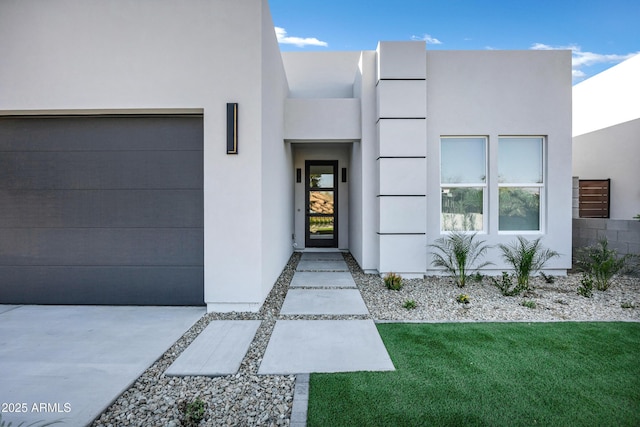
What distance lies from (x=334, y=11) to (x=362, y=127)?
4.91 metres

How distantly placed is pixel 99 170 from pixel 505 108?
6.72 meters

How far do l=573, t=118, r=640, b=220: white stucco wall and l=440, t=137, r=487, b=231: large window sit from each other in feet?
14.1

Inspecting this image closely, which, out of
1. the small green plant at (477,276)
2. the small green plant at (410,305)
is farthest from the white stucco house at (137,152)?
the small green plant at (477,276)

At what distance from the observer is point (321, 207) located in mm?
9305

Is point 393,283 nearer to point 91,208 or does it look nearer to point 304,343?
point 304,343

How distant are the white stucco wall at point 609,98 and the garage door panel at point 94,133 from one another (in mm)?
9897

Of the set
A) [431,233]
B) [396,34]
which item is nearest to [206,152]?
[431,233]

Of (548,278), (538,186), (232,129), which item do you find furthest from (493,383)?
(538,186)

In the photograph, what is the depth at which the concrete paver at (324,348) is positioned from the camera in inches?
102

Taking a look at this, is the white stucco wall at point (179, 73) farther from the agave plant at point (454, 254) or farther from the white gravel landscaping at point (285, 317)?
the agave plant at point (454, 254)

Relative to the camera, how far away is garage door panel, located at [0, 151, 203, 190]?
418 centimetres

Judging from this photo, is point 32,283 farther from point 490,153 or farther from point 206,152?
point 490,153

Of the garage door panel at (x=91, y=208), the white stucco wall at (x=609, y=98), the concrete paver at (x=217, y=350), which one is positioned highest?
the white stucco wall at (x=609, y=98)

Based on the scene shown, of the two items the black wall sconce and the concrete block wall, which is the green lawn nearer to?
the black wall sconce
